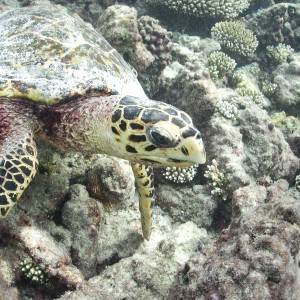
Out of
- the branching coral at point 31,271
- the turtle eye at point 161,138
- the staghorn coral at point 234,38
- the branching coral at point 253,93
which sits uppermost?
the turtle eye at point 161,138

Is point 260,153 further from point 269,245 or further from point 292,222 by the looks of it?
point 269,245

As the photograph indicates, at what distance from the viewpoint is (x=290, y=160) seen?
484cm

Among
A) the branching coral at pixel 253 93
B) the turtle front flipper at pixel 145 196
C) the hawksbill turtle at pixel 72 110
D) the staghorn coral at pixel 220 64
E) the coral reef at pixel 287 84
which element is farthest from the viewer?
the coral reef at pixel 287 84

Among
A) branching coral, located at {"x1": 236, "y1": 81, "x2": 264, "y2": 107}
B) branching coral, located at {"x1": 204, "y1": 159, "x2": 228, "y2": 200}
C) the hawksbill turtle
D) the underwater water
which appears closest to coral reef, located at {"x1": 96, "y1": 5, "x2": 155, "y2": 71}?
the underwater water

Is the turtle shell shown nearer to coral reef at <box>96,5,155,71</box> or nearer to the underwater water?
the underwater water

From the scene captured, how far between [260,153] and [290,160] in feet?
2.87

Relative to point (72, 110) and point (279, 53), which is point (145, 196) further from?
point (279, 53)

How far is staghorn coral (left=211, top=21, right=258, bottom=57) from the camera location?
7336 mm

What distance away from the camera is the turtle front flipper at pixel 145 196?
3250 mm

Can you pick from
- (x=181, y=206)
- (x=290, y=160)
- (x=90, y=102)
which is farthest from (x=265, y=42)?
(x=90, y=102)

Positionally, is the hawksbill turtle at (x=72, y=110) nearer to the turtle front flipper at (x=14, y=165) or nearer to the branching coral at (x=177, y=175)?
the turtle front flipper at (x=14, y=165)

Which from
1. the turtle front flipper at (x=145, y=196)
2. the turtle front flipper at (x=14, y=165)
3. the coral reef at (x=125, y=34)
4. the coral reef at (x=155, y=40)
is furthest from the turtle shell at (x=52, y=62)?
the coral reef at (x=155, y=40)

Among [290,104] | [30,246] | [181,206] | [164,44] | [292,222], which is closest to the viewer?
[292,222]

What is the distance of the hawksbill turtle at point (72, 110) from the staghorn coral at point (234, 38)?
181 inches
